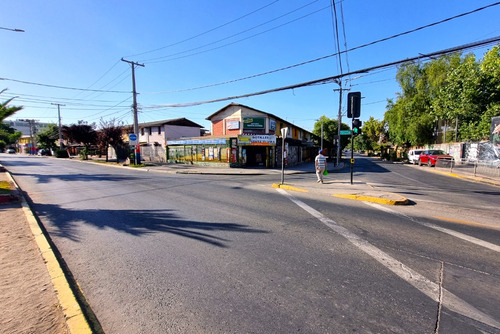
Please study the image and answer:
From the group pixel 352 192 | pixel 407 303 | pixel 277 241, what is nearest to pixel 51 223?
pixel 277 241

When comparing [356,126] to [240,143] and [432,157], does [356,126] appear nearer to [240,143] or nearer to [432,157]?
[240,143]

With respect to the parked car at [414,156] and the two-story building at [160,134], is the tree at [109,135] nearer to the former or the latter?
the two-story building at [160,134]

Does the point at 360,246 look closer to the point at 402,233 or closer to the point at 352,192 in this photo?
the point at 402,233

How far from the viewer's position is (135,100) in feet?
76.7

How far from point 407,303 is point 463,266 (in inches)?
65.4

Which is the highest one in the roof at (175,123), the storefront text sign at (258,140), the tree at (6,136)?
the roof at (175,123)

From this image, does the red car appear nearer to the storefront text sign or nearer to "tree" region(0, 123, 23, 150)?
the storefront text sign

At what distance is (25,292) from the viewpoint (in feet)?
9.03

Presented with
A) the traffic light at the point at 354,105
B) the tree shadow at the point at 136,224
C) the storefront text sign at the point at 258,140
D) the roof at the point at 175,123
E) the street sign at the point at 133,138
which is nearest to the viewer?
the tree shadow at the point at 136,224

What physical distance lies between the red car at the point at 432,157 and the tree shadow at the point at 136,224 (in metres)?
24.7

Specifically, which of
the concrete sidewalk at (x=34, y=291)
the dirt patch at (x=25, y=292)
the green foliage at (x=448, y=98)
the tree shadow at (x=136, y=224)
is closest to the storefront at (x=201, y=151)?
the tree shadow at (x=136, y=224)

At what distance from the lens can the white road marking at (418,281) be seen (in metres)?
2.48

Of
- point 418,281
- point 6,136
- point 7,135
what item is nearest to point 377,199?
point 418,281

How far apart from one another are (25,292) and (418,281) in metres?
5.01
